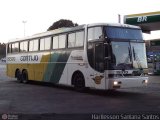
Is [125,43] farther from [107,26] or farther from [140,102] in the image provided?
[140,102]

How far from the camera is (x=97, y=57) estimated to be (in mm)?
17375

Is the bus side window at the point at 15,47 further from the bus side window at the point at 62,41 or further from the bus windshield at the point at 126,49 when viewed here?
the bus windshield at the point at 126,49

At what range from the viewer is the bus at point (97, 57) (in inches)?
664

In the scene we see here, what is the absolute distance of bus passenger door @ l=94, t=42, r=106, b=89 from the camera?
17.0 metres

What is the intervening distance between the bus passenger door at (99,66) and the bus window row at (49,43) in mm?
1534

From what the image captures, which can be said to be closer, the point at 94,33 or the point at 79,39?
the point at 94,33

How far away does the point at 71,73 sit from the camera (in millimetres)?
19609

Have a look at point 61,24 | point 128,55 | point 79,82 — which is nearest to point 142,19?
point 79,82

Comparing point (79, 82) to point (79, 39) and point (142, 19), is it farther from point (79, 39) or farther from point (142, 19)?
point (142, 19)

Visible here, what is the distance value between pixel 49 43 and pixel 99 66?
5888 mm

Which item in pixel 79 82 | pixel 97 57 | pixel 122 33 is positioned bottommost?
pixel 79 82

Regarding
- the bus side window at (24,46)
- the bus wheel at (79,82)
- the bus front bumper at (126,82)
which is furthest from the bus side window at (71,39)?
the bus side window at (24,46)

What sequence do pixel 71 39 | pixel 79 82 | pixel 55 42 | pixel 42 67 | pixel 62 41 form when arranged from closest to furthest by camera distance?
pixel 79 82
pixel 71 39
pixel 62 41
pixel 55 42
pixel 42 67

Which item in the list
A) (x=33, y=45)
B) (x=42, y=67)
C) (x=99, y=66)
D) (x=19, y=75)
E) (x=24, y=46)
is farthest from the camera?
(x=19, y=75)
